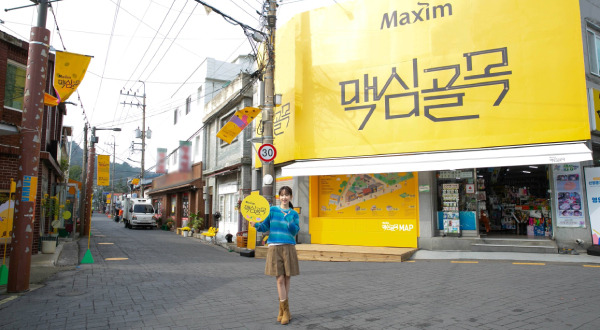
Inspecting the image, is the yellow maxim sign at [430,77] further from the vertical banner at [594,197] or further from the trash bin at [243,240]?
the trash bin at [243,240]

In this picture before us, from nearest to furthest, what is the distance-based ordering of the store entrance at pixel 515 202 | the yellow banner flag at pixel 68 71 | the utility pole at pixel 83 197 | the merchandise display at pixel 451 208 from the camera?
the yellow banner flag at pixel 68 71 < the merchandise display at pixel 451 208 < the store entrance at pixel 515 202 < the utility pole at pixel 83 197

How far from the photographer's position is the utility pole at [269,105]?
10.0 metres

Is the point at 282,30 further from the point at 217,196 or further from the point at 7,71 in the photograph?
the point at 217,196

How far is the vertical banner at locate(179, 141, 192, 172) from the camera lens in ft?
87.9

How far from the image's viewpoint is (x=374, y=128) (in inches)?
463

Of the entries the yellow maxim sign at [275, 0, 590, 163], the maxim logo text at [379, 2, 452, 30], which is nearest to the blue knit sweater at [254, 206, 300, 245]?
the yellow maxim sign at [275, 0, 590, 163]

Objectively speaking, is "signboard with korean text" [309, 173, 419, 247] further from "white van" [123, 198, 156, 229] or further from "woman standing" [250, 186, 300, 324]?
"white van" [123, 198, 156, 229]

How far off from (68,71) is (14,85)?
560 cm

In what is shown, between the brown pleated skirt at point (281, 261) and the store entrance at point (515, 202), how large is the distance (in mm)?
8227

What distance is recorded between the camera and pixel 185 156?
2703 centimetres

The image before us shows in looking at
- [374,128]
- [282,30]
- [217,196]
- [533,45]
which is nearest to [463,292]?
[374,128]

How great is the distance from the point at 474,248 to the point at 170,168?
85.7ft

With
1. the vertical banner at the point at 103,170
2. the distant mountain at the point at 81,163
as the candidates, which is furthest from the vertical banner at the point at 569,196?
the distant mountain at the point at 81,163

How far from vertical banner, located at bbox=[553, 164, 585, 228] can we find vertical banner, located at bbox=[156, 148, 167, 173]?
30.4m
